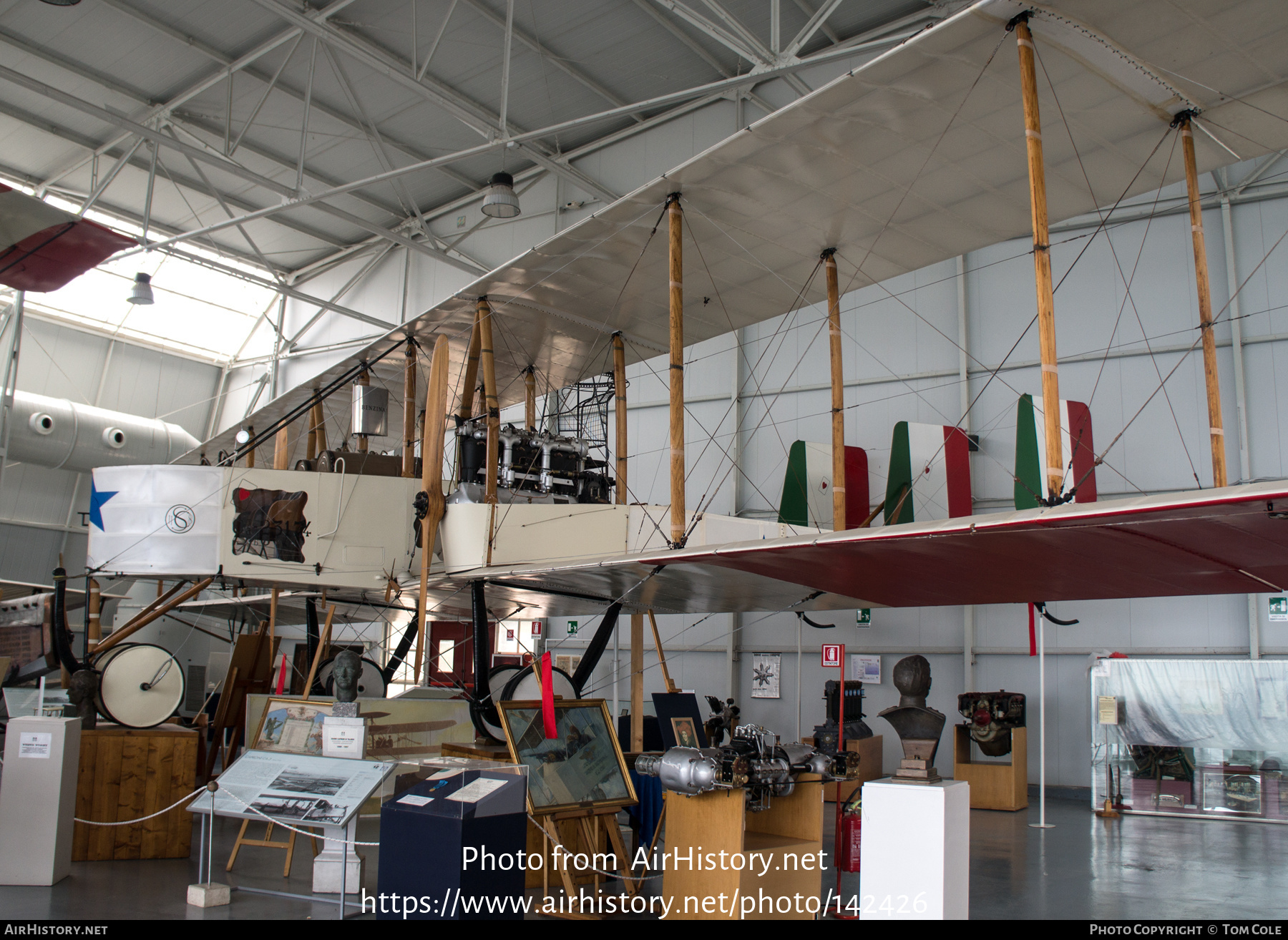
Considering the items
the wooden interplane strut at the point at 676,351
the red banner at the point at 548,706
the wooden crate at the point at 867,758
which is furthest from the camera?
the wooden crate at the point at 867,758

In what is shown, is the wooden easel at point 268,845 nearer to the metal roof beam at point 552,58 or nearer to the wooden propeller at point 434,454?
the wooden propeller at point 434,454

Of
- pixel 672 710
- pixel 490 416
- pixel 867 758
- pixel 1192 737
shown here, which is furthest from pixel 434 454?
pixel 1192 737

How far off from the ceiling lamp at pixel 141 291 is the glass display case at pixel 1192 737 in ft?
53.1

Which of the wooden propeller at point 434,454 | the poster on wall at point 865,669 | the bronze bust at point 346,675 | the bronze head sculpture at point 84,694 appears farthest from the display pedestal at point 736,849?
the poster on wall at point 865,669

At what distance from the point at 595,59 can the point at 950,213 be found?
27.6ft

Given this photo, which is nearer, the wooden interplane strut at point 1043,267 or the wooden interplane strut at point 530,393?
the wooden interplane strut at point 1043,267

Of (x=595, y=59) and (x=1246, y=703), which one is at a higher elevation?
(x=595, y=59)

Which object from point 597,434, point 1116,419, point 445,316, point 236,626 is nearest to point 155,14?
point 445,316

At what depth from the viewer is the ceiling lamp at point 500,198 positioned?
509 inches

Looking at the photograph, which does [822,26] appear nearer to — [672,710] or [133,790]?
[672,710]
